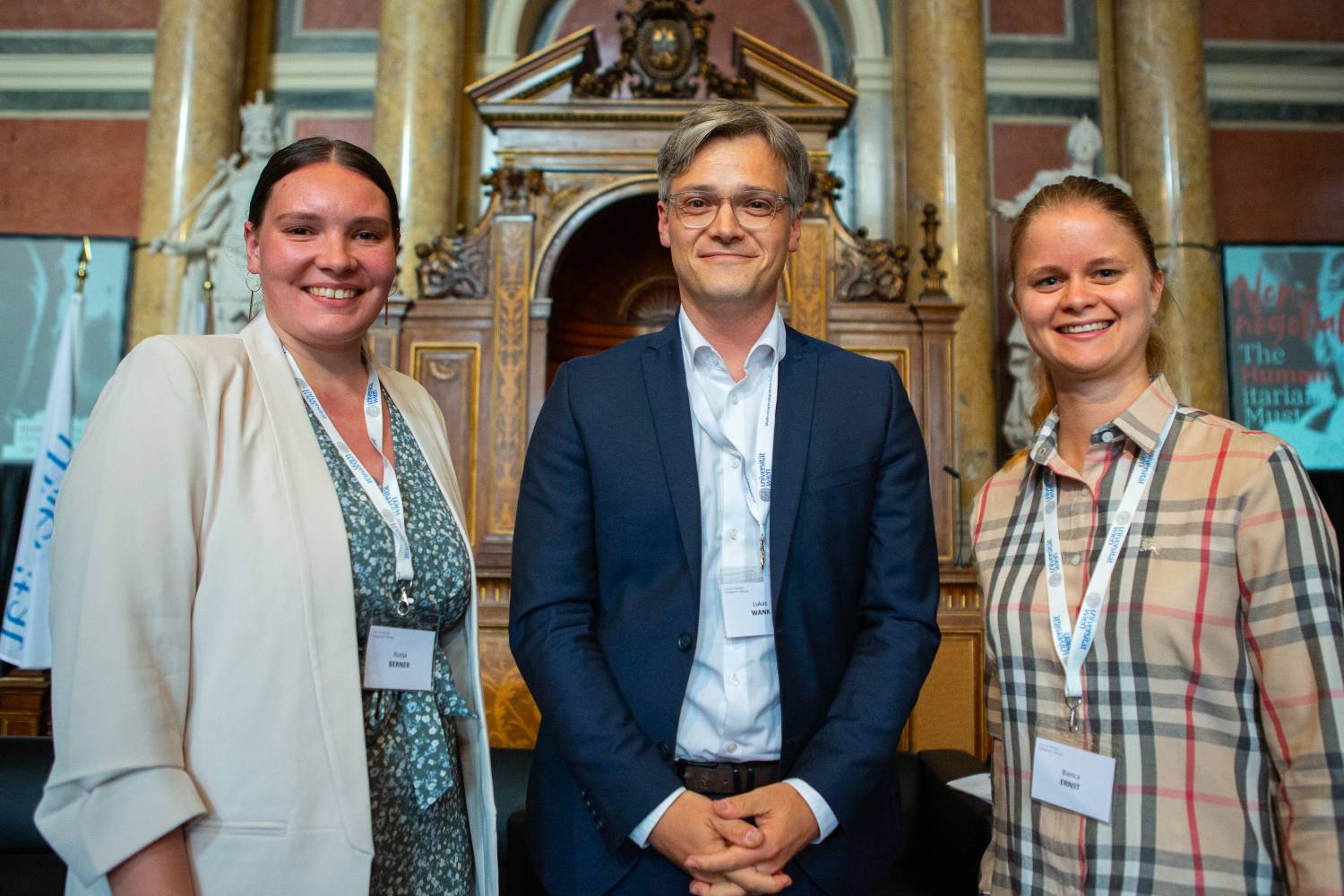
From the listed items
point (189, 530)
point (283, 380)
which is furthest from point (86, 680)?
point (283, 380)

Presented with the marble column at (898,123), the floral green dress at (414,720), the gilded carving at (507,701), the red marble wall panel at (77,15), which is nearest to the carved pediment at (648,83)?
the marble column at (898,123)

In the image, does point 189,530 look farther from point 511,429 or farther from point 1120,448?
point 511,429

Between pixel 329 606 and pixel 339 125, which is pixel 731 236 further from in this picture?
pixel 339 125

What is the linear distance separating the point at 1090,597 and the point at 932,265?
4019 millimetres

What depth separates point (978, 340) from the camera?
19.6 ft

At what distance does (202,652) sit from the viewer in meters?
1.27

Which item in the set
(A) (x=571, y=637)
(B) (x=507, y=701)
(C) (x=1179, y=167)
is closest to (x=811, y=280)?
(B) (x=507, y=701)

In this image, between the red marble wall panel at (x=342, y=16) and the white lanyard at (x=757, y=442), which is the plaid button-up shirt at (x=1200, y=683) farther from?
the red marble wall panel at (x=342, y=16)

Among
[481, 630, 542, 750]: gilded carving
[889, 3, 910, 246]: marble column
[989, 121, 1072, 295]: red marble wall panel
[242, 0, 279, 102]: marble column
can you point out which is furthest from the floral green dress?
[242, 0, 279, 102]: marble column

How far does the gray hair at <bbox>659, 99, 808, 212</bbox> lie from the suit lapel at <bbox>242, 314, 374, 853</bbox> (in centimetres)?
68

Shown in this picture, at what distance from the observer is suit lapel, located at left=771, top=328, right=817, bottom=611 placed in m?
1.45

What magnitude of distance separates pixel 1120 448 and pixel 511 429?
3870 mm

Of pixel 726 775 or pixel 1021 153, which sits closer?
pixel 726 775

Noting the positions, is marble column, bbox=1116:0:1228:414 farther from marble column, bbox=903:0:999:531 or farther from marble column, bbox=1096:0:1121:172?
marble column, bbox=903:0:999:531
